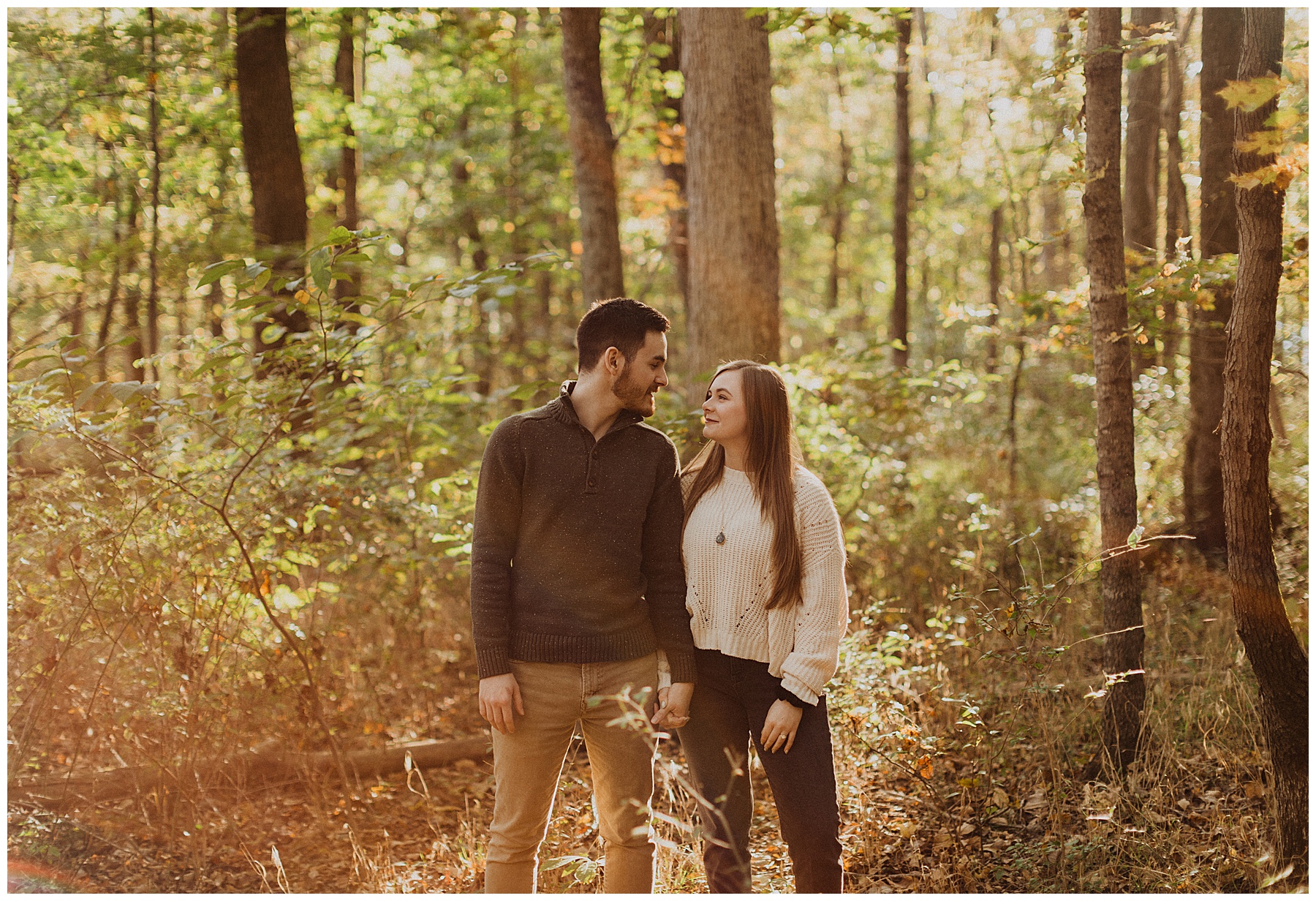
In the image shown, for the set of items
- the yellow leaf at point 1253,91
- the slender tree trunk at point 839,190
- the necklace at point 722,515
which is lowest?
the necklace at point 722,515

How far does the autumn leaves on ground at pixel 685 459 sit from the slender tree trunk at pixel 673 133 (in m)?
0.27

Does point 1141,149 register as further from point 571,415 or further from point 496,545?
point 496,545

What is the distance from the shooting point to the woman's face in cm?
282

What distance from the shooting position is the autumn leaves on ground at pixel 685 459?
354 centimetres

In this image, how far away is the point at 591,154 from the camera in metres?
6.70

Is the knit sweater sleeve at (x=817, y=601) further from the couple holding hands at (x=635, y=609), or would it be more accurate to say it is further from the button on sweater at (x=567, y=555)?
the button on sweater at (x=567, y=555)

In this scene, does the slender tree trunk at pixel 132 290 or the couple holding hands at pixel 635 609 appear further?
the slender tree trunk at pixel 132 290

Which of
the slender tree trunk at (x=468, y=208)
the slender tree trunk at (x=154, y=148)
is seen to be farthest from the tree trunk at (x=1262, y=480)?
the slender tree trunk at (x=468, y=208)

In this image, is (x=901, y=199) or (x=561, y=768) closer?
(x=561, y=768)

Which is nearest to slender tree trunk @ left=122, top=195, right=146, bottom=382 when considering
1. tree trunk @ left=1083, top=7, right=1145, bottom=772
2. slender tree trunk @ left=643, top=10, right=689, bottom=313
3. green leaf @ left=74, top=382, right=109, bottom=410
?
green leaf @ left=74, top=382, right=109, bottom=410

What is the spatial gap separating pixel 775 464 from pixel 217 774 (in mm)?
3329

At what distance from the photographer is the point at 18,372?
420 centimetres

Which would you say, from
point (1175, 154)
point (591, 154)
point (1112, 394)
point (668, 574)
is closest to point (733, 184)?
point (591, 154)

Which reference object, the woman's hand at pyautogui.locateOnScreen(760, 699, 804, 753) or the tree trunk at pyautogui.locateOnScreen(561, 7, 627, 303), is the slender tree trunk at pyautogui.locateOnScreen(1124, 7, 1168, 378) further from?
the woman's hand at pyautogui.locateOnScreen(760, 699, 804, 753)
